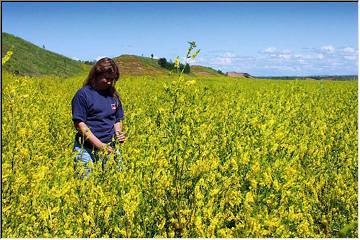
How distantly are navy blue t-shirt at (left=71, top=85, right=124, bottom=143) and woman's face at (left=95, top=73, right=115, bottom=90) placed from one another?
64 mm

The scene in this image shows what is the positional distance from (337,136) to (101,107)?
250 centimetres

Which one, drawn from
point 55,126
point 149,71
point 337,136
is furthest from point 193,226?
point 149,71

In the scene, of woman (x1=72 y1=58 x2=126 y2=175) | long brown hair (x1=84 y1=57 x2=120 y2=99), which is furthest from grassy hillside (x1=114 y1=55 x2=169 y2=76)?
long brown hair (x1=84 y1=57 x2=120 y2=99)

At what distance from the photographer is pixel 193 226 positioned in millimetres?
3006

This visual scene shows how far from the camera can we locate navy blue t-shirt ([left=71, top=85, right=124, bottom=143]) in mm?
4402

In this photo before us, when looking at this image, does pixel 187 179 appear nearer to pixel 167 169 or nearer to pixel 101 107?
pixel 167 169

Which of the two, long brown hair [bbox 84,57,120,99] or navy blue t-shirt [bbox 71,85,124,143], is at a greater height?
long brown hair [bbox 84,57,120,99]

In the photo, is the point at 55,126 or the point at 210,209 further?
the point at 55,126

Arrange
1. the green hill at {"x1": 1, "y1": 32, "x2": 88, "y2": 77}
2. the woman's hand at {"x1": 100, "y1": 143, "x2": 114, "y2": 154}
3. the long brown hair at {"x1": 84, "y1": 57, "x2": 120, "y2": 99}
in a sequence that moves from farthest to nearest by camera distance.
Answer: the green hill at {"x1": 1, "y1": 32, "x2": 88, "y2": 77} < the long brown hair at {"x1": 84, "y1": 57, "x2": 120, "y2": 99} < the woman's hand at {"x1": 100, "y1": 143, "x2": 114, "y2": 154}

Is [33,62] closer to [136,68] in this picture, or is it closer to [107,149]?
[136,68]

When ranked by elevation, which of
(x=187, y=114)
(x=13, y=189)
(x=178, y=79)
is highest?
(x=178, y=79)

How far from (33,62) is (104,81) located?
2919 cm

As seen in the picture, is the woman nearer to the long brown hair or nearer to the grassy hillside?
the long brown hair

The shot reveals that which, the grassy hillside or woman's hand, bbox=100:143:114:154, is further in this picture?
the grassy hillside
